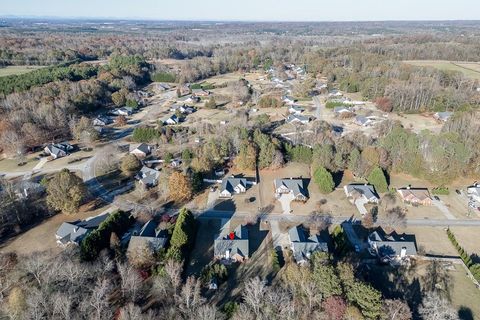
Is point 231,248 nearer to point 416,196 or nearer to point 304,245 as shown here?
point 304,245

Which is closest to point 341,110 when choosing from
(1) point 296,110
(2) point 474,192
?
(1) point 296,110

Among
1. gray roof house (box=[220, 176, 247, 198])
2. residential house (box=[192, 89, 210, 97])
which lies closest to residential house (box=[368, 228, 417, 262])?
gray roof house (box=[220, 176, 247, 198])

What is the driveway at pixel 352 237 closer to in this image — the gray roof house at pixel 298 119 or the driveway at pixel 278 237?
the driveway at pixel 278 237

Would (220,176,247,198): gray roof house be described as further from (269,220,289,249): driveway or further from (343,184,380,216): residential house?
(343,184,380,216): residential house

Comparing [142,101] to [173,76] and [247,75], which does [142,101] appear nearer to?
[173,76]

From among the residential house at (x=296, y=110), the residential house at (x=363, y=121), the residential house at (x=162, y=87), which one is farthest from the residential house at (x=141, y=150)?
the residential house at (x=162, y=87)

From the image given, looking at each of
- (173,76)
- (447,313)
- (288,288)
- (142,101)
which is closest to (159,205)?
(288,288)

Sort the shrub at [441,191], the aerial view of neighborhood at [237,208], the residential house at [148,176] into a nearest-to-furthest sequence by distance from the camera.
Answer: the aerial view of neighborhood at [237,208], the shrub at [441,191], the residential house at [148,176]

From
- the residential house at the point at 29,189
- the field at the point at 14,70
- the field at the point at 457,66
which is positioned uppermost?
the field at the point at 457,66
